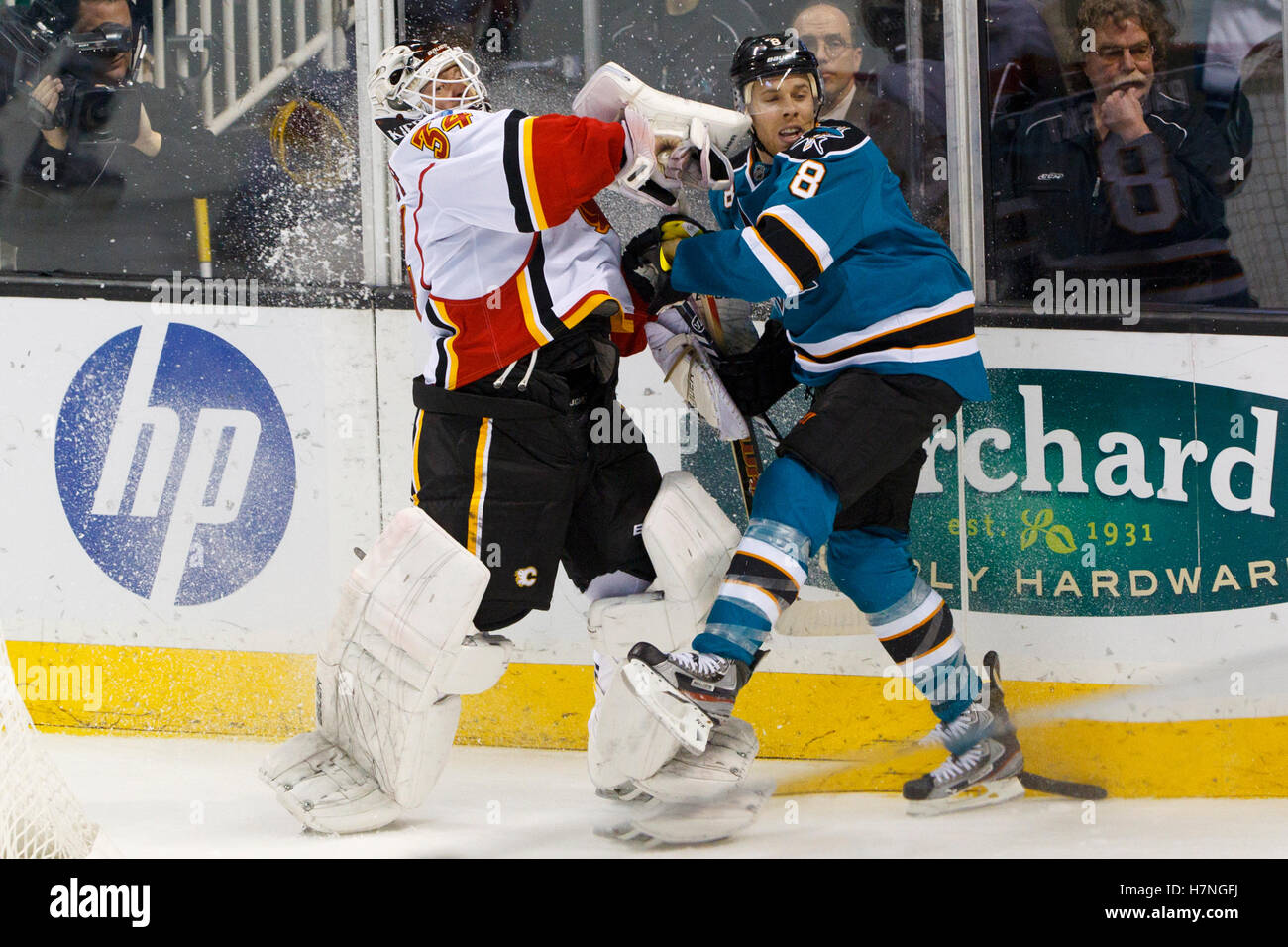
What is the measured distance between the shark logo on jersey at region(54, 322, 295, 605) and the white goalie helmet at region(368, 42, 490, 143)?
3.11 ft

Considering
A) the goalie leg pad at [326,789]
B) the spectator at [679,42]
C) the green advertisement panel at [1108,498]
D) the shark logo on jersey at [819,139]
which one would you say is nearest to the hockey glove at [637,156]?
the shark logo on jersey at [819,139]

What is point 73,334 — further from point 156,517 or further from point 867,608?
point 867,608

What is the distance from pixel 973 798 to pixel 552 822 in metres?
0.79

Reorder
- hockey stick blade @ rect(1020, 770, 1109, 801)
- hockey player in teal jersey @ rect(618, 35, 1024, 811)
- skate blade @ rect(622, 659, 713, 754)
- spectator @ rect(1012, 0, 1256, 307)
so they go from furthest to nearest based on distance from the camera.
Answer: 1. spectator @ rect(1012, 0, 1256, 307)
2. hockey stick blade @ rect(1020, 770, 1109, 801)
3. hockey player in teal jersey @ rect(618, 35, 1024, 811)
4. skate blade @ rect(622, 659, 713, 754)

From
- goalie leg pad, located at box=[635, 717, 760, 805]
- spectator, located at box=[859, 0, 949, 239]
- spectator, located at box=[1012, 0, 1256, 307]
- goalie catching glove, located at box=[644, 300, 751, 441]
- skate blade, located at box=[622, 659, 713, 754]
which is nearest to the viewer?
skate blade, located at box=[622, 659, 713, 754]

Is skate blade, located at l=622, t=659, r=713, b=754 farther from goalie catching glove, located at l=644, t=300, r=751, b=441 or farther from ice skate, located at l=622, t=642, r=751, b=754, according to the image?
goalie catching glove, located at l=644, t=300, r=751, b=441

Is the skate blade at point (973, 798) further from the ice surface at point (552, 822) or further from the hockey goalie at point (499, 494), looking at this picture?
the hockey goalie at point (499, 494)

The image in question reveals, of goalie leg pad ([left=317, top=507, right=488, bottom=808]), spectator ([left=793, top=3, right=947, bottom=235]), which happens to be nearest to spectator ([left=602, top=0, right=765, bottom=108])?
spectator ([left=793, top=3, right=947, bottom=235])

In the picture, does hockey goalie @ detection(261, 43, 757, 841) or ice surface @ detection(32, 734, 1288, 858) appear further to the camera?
ice surface @ detection(32, 734, 1288, 858)

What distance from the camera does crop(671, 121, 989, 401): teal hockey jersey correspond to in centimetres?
221

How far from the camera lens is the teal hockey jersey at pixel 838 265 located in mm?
2207

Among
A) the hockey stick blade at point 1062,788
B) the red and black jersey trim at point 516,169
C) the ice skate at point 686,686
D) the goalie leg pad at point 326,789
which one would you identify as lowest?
the hockey stick blade at point 1062,788

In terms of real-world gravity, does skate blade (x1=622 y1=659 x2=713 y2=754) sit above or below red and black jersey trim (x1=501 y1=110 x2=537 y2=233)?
below

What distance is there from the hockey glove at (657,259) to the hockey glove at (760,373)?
0.77 ft
